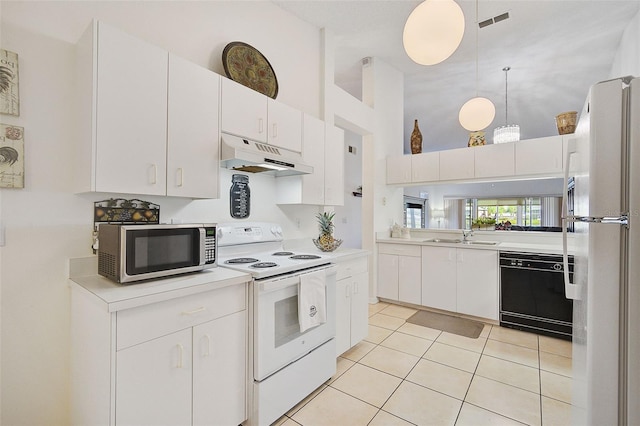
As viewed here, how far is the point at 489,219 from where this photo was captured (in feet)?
13.1

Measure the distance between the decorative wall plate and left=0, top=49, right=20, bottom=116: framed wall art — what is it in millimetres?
1152

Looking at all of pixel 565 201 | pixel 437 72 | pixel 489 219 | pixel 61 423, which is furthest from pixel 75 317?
pixel 437 72

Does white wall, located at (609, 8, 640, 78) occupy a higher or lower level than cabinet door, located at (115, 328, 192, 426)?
higher

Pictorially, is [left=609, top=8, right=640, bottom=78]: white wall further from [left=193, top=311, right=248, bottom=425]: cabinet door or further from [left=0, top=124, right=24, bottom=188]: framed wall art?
[left=0, top=124, right=24, bottom=188]: framed wall art

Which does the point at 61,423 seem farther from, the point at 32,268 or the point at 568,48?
the point at 568,48

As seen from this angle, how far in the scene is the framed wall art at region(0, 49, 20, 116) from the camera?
4.53 feet

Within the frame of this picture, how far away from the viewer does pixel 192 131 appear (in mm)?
1790

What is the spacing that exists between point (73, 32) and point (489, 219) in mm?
4560

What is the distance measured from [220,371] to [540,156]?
3.85m

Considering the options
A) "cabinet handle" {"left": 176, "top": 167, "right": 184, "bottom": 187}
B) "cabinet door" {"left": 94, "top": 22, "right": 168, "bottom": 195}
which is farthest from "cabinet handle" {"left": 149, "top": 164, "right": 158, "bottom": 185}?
"cabinet handle" {"left": 176, "top": 167, "right": 184, "bottom": 187}

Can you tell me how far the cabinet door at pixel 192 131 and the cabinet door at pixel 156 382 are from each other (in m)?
0.85

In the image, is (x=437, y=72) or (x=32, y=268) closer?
(x=32, y=268)

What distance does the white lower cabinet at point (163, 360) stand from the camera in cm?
121

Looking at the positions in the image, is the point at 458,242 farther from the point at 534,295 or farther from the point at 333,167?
the point at 333,167
